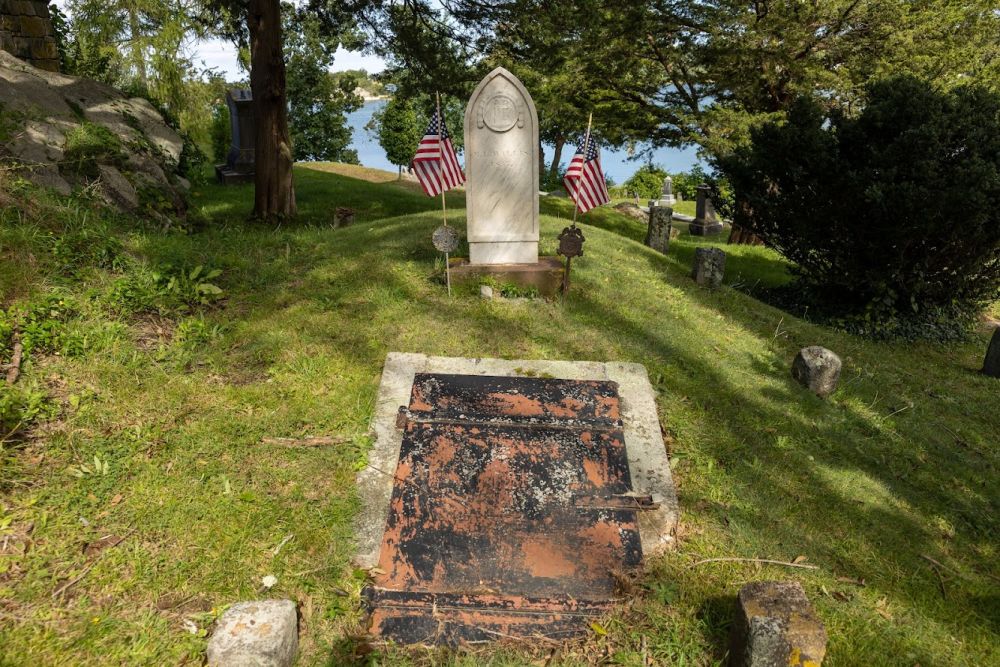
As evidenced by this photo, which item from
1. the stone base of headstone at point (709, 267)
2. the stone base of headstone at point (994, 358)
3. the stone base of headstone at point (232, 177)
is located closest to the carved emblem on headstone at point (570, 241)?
the stone base of headstone at point (709, 267)

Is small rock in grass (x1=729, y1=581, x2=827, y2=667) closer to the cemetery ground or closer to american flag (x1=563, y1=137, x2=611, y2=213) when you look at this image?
the cemetery ground

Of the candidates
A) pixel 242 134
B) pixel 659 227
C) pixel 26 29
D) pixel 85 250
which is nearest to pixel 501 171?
pixel 85 250

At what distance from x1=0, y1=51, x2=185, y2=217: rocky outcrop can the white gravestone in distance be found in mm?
4659

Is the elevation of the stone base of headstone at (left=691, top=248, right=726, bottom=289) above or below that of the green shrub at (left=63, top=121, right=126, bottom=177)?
below

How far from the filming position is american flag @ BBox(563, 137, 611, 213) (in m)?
6.57

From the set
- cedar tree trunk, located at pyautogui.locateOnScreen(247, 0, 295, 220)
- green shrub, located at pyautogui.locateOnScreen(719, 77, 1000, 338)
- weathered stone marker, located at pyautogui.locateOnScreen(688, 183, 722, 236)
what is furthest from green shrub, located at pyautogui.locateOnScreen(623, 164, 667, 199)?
cedar tree trunk, located at pyautogui.locateOnScreen(247, 0, 295, 220)

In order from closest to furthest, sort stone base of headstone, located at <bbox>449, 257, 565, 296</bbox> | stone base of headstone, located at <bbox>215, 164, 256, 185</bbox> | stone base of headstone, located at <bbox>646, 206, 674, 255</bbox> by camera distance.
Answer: stone base of headstone, located at <bbox>449, 257, 565, 296</bbox> → stone base of headstone, located at <bbox>646, 206, 674, 255</bbox> → stone base of headstone, located at <bbox>215, 164, 256, 185</bbox>

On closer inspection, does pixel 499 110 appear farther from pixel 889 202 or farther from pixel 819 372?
pixel 889 202

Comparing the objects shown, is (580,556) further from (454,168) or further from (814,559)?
(454,168)

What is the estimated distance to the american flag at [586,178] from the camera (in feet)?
21.6

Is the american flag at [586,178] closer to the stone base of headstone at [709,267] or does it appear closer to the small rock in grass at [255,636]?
the stone base of headstone at [709,267]

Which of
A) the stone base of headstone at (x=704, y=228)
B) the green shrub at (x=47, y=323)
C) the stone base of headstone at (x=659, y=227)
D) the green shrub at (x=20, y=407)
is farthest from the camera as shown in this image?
the stone base of headstone at (x=704, y=228)

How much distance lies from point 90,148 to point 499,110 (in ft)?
18.8

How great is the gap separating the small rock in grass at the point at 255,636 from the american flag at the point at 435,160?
4610 millimetres
